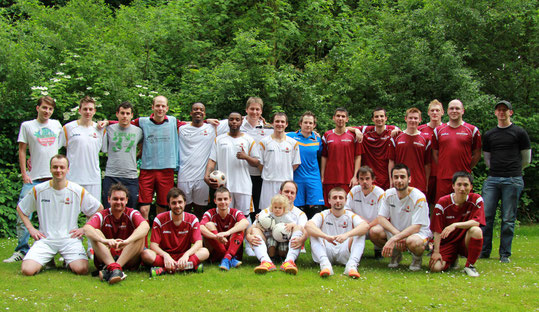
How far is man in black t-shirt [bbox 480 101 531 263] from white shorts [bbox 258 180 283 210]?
3.19 metres

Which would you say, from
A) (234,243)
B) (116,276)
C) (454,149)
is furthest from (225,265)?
(454,149)

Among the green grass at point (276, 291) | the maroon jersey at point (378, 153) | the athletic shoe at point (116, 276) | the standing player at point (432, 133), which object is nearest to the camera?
the green grass at point (276, 291)

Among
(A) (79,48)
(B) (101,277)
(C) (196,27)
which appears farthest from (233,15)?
(B) (101,277)

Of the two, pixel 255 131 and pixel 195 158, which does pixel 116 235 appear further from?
pixel 255 131

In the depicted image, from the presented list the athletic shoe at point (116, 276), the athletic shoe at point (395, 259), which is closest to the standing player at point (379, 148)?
the athletic shoe at point (395, 259)

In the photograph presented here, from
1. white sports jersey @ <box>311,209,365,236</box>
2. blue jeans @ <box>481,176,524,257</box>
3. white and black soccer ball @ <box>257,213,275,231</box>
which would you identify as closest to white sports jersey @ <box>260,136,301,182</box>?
white and black soccer ball @ <box>257,213,275,231</box>

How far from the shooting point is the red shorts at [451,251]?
637 cm

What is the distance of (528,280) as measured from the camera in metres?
5.86

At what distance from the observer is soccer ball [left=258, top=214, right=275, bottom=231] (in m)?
6.83

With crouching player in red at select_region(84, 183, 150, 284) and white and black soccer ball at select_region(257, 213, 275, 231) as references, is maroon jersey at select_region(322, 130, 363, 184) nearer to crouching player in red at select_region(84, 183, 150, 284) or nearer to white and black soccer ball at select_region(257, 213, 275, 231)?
white and black soccer ball at select_region(257, 213, 275, 231)

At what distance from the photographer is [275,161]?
7566mm

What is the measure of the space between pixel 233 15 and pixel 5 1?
25.9 ft

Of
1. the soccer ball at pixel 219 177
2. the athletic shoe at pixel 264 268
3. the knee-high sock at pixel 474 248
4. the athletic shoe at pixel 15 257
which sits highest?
the soccer ball at pixel 219 177

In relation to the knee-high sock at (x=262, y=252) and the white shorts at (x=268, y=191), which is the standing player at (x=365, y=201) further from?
the knee-high sock at (x=262, y=252)
